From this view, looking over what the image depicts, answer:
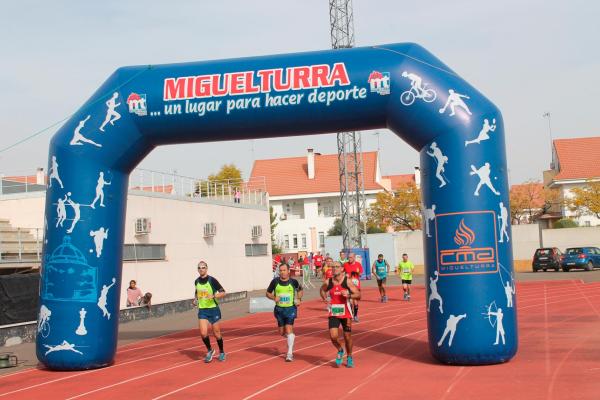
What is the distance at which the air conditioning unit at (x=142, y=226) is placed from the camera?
1074 inches

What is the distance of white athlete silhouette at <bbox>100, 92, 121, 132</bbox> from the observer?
1359cm

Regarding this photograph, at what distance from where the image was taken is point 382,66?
12844 mm

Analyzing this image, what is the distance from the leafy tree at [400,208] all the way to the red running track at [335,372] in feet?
165

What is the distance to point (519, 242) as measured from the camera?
179 feet

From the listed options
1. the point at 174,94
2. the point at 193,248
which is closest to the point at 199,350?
the point at 174,94

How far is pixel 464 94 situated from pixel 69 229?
7.15m

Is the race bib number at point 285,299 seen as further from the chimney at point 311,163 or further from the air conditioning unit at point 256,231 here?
the chimney at point 311,163

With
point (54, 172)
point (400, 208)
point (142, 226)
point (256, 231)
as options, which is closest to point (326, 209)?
point (400, 208)

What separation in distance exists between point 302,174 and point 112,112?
64.6 metres

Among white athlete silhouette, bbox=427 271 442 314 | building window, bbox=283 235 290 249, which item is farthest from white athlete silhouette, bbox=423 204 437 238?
building window, bbox=283 235 290 249

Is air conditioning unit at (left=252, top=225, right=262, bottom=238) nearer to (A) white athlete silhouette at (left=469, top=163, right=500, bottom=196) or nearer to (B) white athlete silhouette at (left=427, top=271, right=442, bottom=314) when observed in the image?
(B) white athlete silhouette at (left=427, top=271, right=442, bottom=314)

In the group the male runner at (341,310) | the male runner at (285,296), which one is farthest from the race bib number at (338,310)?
the male runner at (285,296)

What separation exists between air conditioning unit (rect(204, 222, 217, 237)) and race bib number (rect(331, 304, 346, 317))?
20.8 metres

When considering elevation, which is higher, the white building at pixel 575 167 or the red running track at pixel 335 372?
the white building at pixel 575 167
